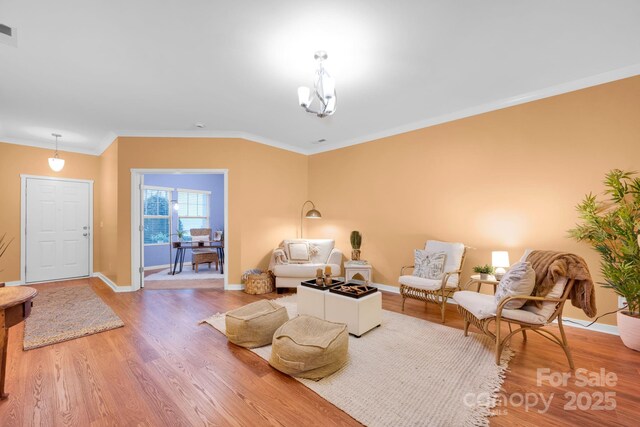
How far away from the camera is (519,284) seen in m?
2.23

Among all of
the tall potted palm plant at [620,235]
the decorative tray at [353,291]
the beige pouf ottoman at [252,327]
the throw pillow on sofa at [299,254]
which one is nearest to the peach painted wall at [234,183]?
the throw pillow on sofa at [299,254]

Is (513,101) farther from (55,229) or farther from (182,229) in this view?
(55,229)

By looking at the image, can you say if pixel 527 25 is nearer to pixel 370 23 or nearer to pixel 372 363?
pixel 370 23

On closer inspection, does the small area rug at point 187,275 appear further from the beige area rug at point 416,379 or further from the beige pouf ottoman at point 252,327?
the beige area rug at point 416,379

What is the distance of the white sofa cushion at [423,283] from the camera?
323 cm

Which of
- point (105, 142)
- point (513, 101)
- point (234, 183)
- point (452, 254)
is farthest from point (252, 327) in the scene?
point (105, 142)

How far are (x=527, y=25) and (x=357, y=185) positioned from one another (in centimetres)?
325

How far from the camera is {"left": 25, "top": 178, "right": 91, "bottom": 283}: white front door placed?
5.07 meters

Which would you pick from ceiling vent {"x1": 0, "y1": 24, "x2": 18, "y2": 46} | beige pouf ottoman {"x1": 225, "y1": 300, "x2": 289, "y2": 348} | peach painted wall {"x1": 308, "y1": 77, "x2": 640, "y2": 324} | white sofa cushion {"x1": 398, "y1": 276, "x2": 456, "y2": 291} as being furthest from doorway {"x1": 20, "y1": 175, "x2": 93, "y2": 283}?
white sofa cushion {"x1": 398, "y1": 276, "x2": 456, "y2": 291}

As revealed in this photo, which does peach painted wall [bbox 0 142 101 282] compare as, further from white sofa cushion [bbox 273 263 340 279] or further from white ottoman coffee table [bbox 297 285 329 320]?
white ottoman coffee table [bbox 297 285 329 320]

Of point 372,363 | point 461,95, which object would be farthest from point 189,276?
point 461,95

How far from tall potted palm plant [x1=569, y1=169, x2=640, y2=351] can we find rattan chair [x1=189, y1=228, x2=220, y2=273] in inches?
256

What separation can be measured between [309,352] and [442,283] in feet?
6.47

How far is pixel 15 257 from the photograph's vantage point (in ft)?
16.0
